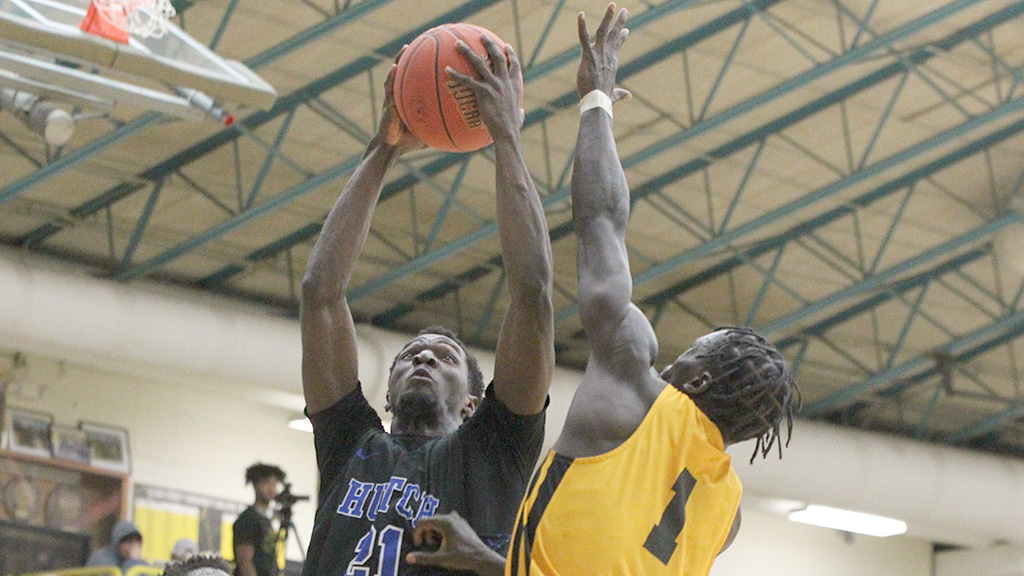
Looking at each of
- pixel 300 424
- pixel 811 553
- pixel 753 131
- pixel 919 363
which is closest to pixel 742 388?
pixel 753 131

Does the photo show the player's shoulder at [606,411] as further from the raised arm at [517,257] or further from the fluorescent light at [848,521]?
the fluorescent light at [848,521]

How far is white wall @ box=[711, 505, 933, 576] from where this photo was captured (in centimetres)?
2098

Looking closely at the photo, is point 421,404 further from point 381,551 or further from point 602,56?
point 602,56

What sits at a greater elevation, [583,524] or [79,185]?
[79,185]

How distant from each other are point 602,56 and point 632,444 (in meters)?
1.14

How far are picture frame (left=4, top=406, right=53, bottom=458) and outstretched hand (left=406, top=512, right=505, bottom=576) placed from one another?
12679 millimetres

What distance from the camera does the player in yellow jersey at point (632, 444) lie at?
3.37 metres

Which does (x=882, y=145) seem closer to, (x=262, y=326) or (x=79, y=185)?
(x=262, y=326)

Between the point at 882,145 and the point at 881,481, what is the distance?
4929mm

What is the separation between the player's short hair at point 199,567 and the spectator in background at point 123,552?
729cm

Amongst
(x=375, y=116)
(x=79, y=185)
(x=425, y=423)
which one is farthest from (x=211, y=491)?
(x=425, y=423)

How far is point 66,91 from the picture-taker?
34.2ft

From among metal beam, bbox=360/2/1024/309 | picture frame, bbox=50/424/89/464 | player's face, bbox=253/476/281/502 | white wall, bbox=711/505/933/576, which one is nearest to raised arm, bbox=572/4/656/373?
player's face, bbox=253/476/281/502

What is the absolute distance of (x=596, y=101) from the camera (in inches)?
152
